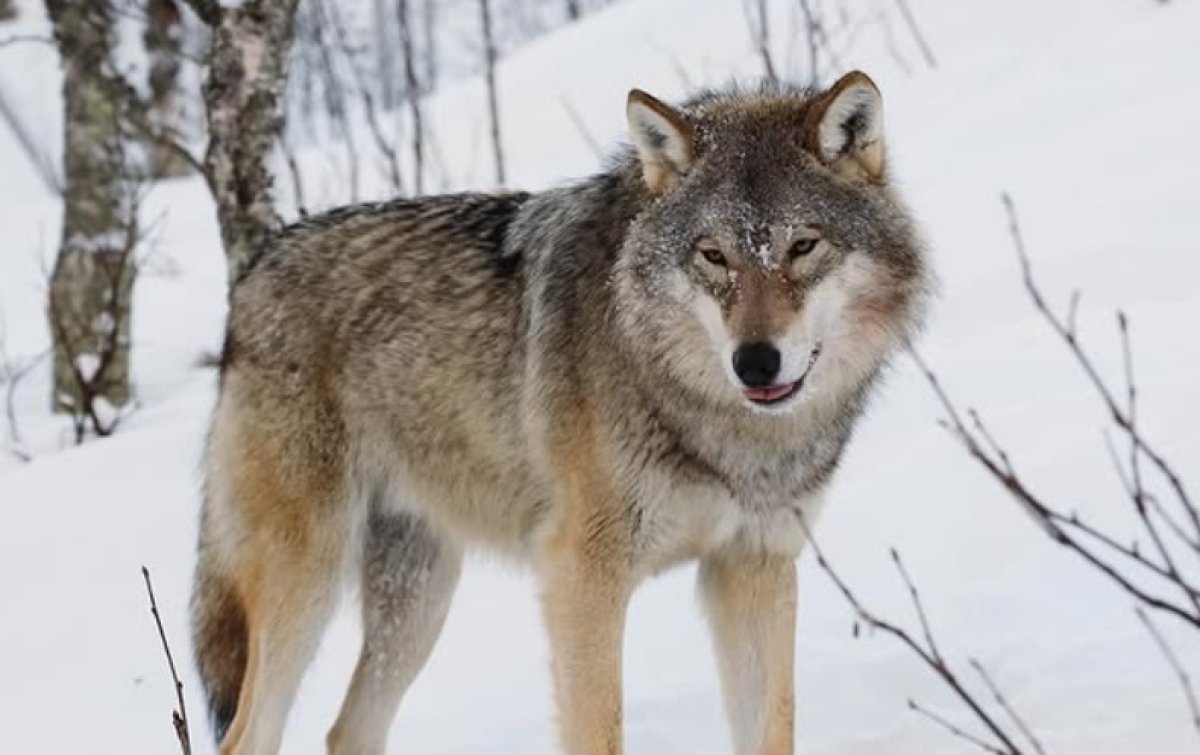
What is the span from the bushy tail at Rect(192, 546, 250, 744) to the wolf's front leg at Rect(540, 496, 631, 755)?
99cm

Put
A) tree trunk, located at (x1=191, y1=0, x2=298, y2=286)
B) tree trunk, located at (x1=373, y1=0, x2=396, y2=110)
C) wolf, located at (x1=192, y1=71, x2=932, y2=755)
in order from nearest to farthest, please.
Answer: wolf, located at (x1=192, y1=71, x2=932, y2=755) < tree trunk, located at (x1=191, y1=0, x2=298, y2=286) < tree trunk, located at (x1=373, y1=0, x2=396, y2=110)

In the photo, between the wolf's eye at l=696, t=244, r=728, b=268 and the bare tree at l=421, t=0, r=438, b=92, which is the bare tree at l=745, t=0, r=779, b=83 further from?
the bare tree at l=421, t=0, r=438, b=92

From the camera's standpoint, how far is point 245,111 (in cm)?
700

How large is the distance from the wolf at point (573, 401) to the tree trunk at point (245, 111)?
2.17 meters

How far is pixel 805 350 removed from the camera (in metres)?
3.68

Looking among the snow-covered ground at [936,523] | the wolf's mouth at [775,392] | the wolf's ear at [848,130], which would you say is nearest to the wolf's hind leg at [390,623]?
the snow-covered ground at [936,523]

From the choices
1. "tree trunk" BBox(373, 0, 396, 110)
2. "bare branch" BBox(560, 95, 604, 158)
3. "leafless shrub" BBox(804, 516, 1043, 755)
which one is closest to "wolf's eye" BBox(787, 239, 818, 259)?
"leafless shrub" BBox(804, 516, 1043, 755)

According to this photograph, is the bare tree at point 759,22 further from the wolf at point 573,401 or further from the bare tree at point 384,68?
the bare tree at point 384,68

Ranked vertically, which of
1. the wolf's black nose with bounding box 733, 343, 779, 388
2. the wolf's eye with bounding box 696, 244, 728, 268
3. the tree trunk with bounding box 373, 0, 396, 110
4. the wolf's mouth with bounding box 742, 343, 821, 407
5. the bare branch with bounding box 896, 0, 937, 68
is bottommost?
the wolf's mouth with bounding box 742, 343, 821, 407

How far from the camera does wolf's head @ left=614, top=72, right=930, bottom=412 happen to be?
3736 millimetres

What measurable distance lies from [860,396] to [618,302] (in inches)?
23.1

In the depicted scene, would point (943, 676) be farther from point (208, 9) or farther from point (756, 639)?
point (208, 9)

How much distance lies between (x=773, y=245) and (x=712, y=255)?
133mm

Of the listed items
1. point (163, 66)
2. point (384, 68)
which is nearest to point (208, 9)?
point (163, 66)
